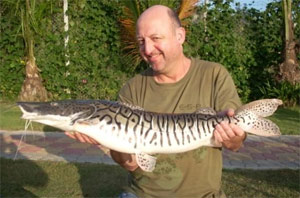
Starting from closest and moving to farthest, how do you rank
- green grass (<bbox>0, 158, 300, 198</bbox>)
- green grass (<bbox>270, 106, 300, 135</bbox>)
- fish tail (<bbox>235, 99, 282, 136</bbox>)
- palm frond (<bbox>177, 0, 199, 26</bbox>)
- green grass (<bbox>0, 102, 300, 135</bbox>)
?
fish tail (<bbox>235, 99, 282, 136</bbox>), green grass (<bbox>0, 158, 300, 198</bbox>), green grass (<bbox>270, 106, 300, 135</bbox>), green grass (<bbox>0, 102, 300, 135</bbox>), palm frond (<bbox>177, 0, 199, 26</bbox>)

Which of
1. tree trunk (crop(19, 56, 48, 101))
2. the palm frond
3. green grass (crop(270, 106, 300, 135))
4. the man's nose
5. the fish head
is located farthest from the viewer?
tree trunk (crop(19, 56, 48, 101))

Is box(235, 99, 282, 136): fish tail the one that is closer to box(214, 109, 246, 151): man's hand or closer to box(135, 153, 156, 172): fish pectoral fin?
box(214, 109, 246, 151): man's hand

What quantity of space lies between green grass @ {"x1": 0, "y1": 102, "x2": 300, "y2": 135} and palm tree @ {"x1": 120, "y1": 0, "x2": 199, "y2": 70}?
3.42 m

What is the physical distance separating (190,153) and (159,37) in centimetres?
96

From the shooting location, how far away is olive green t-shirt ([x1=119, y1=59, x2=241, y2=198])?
11.6 feet

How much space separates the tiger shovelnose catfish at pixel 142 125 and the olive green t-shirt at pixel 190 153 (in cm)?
26

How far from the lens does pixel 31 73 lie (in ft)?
41.5

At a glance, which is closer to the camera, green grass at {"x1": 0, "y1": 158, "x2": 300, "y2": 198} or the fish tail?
the fish tail

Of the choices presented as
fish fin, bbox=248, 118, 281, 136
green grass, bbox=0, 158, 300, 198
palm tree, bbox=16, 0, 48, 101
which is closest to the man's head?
fish fin, bbox=248, 118, 281, 136

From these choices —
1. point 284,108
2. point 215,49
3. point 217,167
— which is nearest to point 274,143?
point 284,108

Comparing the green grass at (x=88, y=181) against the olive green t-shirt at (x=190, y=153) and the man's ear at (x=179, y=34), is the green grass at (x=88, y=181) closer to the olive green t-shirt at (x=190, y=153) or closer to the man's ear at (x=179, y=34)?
the olive green t-shirt at (x=190, y=153)

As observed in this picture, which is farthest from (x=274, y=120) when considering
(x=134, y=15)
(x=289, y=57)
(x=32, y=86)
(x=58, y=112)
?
(x=58, y=112)

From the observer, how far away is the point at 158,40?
3.48 m

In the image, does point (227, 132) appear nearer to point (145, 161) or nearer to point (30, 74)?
point (145, 161)
